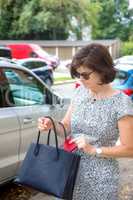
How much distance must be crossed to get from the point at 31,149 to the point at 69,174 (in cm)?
28

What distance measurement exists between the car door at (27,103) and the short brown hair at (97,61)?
269cm

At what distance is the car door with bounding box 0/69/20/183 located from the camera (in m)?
5.10

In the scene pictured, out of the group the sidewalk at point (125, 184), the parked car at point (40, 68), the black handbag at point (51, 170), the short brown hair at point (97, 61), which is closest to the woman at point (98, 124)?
the short brown hair at point (97, 61)

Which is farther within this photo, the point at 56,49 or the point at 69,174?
the point at 56,49

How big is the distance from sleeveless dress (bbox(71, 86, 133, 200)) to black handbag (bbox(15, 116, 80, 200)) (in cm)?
15

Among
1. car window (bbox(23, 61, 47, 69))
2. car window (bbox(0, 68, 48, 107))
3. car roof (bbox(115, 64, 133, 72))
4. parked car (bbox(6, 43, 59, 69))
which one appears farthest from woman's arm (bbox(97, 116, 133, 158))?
parked car (bbox(6, 43, 59, 69))

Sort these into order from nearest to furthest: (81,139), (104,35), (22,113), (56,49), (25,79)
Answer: (81,139)
(22,113)
(25,79)
(56,49)
(104,35)

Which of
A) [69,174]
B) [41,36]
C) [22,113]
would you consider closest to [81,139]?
[69,174]

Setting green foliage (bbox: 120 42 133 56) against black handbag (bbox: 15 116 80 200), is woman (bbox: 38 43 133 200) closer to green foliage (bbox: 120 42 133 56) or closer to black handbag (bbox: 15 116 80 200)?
black handbag (bbox: 15 116 80 200)

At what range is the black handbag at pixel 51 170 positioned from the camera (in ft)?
8.71

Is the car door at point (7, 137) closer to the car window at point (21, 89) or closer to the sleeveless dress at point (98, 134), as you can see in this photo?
the car window at point (21, 89)

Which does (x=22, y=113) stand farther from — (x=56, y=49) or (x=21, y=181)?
(x=56, y=49)

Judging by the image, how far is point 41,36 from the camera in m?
53.8

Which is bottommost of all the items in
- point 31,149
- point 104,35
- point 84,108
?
point 104,35
